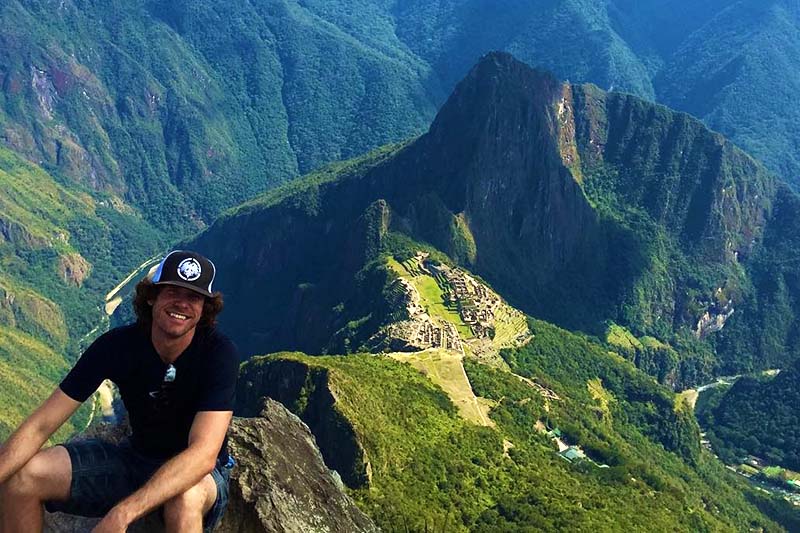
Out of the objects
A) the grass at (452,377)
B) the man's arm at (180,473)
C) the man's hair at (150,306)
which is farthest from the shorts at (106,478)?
the grass at (452,377)

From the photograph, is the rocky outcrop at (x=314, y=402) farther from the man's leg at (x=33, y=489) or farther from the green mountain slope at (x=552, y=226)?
the green mountain slope at (x=552, y=226)

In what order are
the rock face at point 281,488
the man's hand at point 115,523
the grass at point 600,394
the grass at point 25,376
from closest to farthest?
1. the man's hand at point 115,523
2. the rock face at point 281,488
3. the grass at point 600,394
4. the grass at point 25,376

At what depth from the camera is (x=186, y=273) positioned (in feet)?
37.2

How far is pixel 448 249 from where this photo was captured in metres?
139

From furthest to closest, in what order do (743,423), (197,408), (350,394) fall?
(743,423) → (350,394) → (197,408)

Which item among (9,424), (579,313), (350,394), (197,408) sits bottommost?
(9,424)

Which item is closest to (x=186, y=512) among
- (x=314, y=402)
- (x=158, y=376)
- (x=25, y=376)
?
(x=158, y=376)

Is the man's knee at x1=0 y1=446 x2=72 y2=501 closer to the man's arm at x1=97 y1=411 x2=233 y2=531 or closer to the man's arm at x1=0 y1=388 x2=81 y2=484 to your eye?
the man's arm at x1=0 y1=388 x2=81 y2=484

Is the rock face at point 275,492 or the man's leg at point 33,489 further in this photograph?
the rock face at point 275,492

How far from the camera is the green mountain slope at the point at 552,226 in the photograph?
14700 cm

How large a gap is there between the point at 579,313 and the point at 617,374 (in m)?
35.3

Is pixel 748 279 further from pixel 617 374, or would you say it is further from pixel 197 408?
pixel 197 408

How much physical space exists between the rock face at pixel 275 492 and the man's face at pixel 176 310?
3.26 meters

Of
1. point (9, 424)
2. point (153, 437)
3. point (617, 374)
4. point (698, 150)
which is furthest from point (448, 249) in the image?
point (153, 437)
